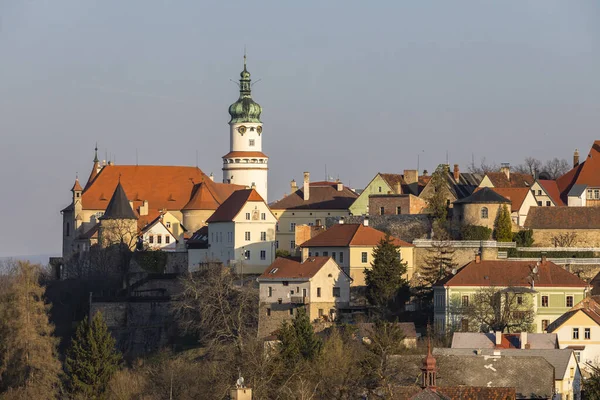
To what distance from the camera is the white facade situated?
362 ft

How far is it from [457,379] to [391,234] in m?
23.0

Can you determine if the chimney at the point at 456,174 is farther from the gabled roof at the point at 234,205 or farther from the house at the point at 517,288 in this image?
the house at the point at 517,288

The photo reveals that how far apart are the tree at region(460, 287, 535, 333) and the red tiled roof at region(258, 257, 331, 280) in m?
7.08

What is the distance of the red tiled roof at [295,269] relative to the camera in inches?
3214

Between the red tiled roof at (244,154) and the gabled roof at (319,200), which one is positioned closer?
the gabled roof at (319,200)

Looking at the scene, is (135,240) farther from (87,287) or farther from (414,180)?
(414,180)

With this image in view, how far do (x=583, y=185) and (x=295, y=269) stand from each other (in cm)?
1772

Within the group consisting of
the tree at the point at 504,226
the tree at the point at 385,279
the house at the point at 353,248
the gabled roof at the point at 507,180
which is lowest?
the tree at the point at 385,279

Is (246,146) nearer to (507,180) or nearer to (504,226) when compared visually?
(507,180)

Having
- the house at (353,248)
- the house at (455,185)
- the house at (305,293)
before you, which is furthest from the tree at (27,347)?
the house at (455,185)

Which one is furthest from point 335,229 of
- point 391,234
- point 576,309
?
point 576,309

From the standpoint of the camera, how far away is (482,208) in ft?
278

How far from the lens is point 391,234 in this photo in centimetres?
8638

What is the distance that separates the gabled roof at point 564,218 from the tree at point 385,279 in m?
8.35
